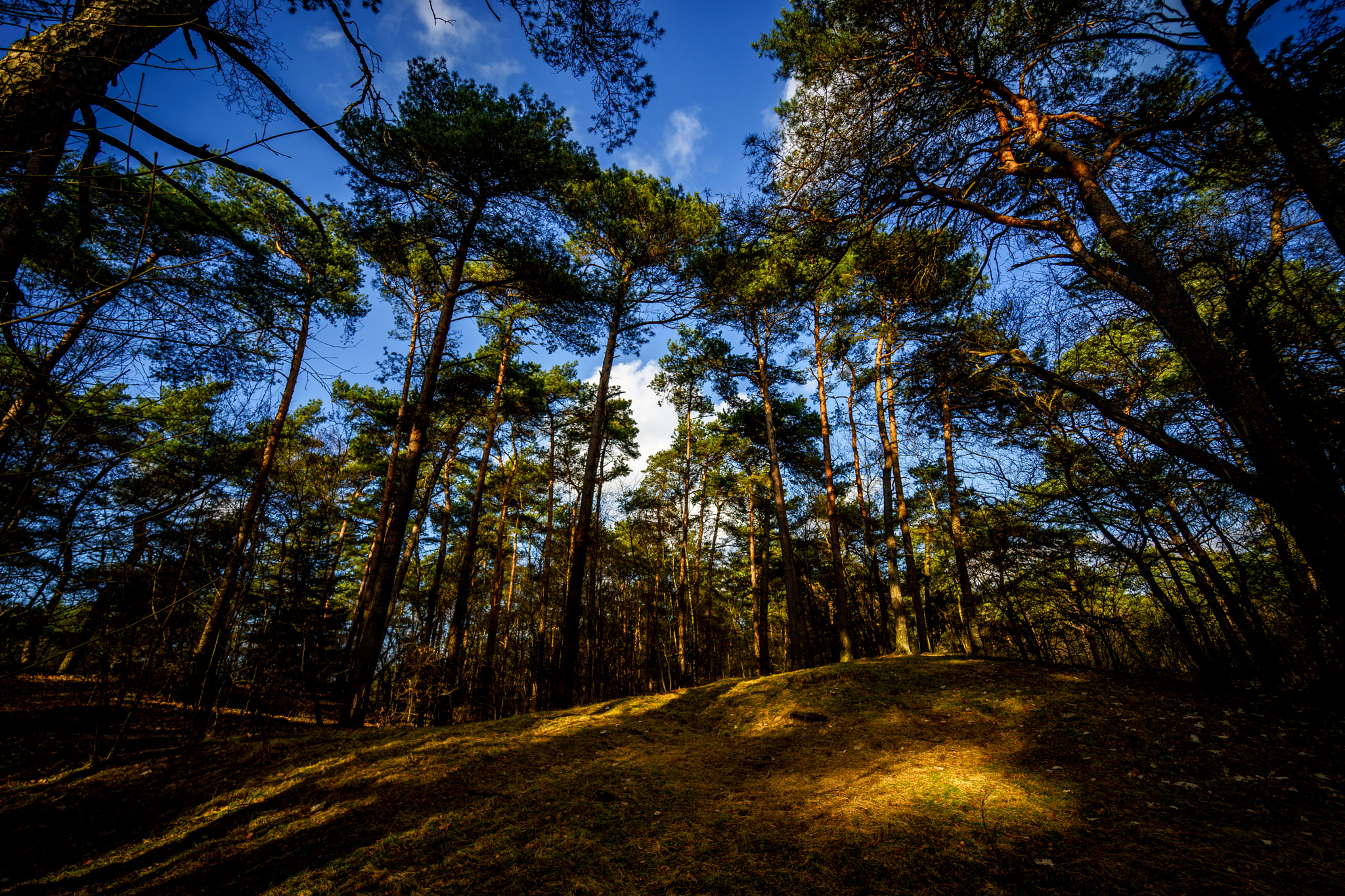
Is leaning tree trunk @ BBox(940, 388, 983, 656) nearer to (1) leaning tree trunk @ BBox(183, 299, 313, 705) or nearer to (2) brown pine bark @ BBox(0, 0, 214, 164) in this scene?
(2) brown pine bark @ BBox(0, 0, 214, 164)

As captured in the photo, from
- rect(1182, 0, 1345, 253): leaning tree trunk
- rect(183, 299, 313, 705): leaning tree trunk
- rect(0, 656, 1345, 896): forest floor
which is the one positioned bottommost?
rect(0, 656, 1345, 896): forest floor

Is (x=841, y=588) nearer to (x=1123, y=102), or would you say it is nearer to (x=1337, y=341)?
(x=1337, y=341)

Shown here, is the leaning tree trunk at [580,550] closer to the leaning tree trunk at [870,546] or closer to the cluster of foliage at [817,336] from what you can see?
the cluster of foliage at [817,336]

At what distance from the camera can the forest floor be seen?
2184 millimetres

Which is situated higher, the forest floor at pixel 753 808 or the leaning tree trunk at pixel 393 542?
the leaning tree trunk at pixel 393 542

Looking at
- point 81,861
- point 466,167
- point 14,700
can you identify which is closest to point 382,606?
point 81,861

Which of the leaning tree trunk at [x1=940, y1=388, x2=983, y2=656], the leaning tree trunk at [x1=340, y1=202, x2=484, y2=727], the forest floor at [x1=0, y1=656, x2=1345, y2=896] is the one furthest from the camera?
the leaning tree trunk at [x1=940, y1=388, x2=983, y2=656]

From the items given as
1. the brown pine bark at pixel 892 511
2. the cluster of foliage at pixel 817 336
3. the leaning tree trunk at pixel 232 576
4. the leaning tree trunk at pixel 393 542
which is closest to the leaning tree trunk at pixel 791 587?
the cluster of foliage at pixel 817 336

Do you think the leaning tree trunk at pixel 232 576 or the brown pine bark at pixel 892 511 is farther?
the brown pine bark at pixel 892 511

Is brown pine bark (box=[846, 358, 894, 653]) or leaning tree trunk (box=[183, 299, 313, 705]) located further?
brown pine bark (box=[846, 358, 894, 653])

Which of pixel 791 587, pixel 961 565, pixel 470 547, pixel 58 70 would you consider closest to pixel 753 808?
pixel 58 70

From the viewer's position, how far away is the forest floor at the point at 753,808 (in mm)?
2184

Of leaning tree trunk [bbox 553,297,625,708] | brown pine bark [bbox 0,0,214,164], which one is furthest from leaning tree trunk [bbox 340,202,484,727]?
brown pine bark [bbox 0,0,214,164]

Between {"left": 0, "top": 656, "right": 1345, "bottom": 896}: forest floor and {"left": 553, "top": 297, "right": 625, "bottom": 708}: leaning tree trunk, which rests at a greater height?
{"left": 553, "top": 297, "right": 625, "bottom": 708}: leaning tree trunk
